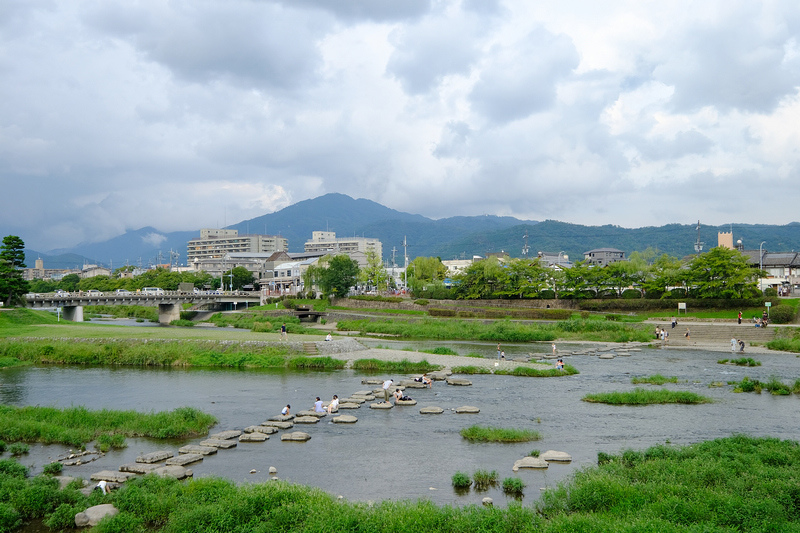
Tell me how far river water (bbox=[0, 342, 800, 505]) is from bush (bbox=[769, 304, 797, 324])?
1727 cm

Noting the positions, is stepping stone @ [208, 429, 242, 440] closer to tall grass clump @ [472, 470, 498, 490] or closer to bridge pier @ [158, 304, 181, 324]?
tall grass clump @ [472, 470, 498, 490]

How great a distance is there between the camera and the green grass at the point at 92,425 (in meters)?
21.5

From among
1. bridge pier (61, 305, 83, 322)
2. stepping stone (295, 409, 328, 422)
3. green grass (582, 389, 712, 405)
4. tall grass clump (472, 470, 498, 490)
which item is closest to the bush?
green grass (582, 389, 712, 405)

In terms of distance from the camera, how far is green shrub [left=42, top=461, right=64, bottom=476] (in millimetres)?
17734

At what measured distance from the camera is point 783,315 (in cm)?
5597

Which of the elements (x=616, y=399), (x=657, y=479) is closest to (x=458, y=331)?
(x=616, y=399)

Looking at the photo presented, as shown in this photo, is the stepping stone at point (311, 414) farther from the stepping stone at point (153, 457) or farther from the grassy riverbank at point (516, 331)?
the grassy riverbank at point (516, 331)

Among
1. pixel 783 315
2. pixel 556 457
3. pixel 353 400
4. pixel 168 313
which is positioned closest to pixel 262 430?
pixel 353 400

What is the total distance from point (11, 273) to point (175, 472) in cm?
6228

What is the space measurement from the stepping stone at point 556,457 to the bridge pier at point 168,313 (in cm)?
7806

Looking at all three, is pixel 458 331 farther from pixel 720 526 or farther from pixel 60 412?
pixel 720 526

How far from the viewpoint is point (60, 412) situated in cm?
2411

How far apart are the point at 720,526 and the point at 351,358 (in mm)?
31436

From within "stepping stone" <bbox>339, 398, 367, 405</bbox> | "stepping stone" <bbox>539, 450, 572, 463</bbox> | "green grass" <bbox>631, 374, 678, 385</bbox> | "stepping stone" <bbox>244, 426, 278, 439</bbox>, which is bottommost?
"green grass" <bbox>631, 374, 678, 385</bbox>
